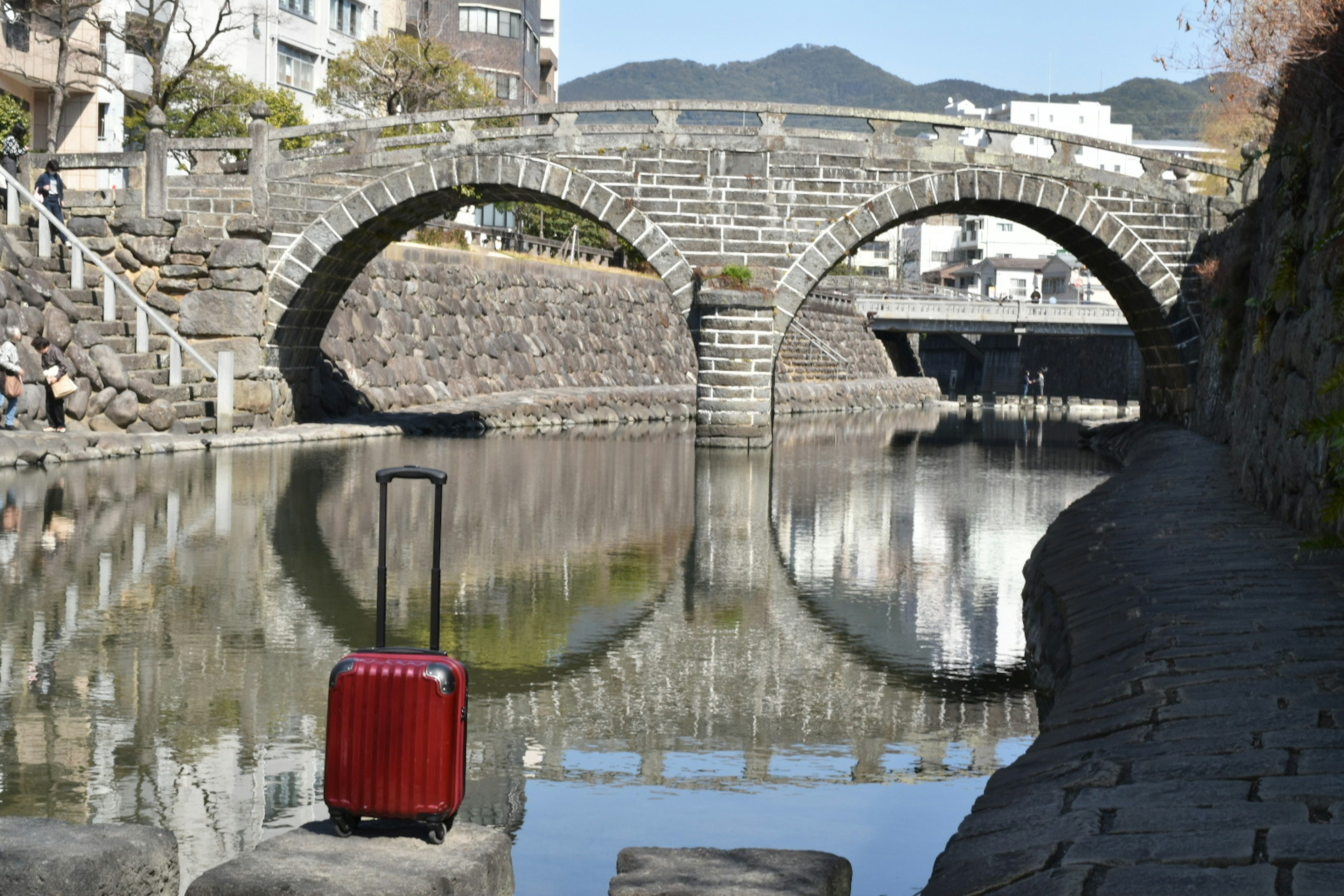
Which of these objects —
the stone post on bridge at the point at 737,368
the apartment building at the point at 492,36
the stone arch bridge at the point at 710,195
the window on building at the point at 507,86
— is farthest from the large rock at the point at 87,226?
the window on building at the point at 507,86

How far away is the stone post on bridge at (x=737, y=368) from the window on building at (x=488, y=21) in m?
35.1

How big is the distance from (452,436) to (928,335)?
50.0 m

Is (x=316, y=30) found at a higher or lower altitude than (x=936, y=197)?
higher

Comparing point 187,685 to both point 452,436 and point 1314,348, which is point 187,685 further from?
point 452,436

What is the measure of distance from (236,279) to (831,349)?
1083 inches

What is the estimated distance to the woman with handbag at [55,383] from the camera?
17.8m

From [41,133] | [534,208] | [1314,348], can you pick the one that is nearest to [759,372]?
[1314,348]

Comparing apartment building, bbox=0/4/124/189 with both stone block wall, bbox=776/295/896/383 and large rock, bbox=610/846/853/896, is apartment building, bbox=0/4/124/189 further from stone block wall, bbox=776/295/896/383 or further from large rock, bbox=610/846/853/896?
large rock, bbox=610/846/853/896

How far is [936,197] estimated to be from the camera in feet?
74.3

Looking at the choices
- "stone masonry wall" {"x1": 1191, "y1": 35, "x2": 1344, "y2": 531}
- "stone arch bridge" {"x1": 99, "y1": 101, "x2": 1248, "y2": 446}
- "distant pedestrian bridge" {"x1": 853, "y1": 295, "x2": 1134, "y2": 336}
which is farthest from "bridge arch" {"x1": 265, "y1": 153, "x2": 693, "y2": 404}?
"distant pedestrian bridge" {"x1": 853, "y1": 295, "x2": 1134, "y2": 336}

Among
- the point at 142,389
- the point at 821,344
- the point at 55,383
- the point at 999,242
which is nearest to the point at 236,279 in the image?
the point at 142,389

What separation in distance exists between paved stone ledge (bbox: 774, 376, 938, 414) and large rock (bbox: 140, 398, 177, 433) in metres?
18.6

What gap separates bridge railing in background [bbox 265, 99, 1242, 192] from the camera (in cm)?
2194

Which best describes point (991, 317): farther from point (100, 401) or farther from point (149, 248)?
point (100, 401)
